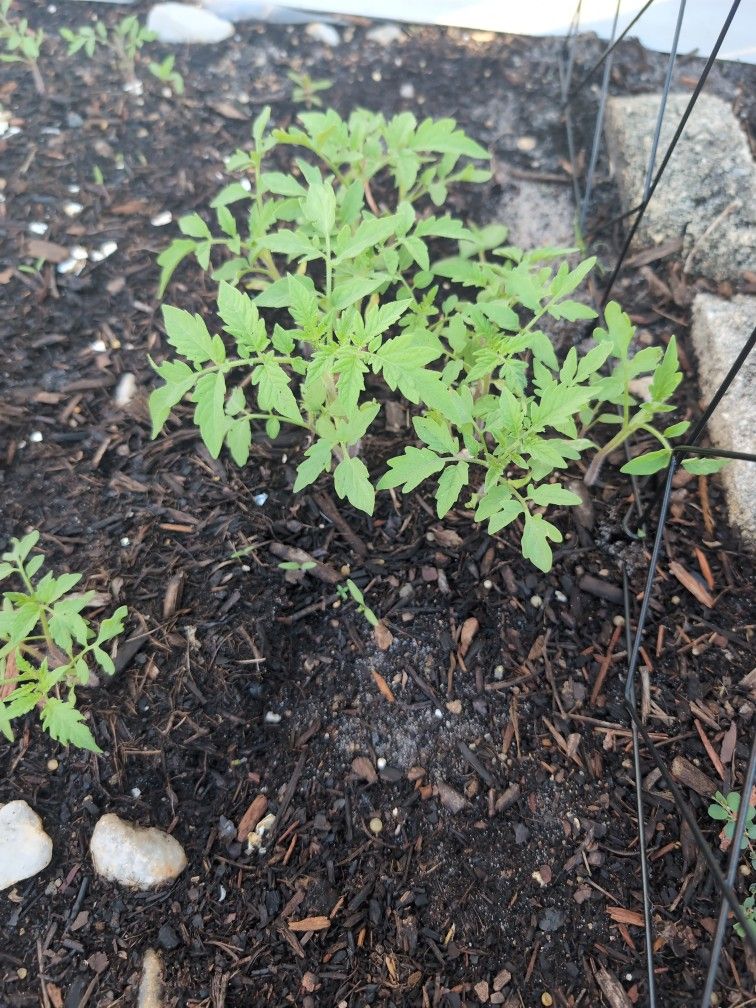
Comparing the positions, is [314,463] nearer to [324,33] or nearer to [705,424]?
[705,424]

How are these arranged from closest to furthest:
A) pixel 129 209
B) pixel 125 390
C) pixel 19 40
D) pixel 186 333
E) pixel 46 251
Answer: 1. pixel 186 333
2. pixel 125 390
3. pixel 46 251
4. pixel 129 209
5. pixel 19 40

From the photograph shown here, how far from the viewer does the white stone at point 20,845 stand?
1.73 m

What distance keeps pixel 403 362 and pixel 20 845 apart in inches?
60.2

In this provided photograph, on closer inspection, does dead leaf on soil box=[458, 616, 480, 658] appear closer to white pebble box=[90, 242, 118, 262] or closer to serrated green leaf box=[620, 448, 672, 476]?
serrated green leaf box=[620, 448, 672, 476]

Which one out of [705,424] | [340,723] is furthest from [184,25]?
[340,723]

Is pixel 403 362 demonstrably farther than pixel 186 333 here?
No

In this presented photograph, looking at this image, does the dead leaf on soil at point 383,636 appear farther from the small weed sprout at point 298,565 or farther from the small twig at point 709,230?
the small twig at point 709,230

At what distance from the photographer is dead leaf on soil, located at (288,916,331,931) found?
5.56 feet

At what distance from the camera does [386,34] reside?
3377 mm

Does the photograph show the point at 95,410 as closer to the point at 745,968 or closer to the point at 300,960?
the point at 300,960

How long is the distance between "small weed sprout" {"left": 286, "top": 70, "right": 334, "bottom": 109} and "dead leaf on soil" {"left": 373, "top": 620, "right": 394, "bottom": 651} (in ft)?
7.76

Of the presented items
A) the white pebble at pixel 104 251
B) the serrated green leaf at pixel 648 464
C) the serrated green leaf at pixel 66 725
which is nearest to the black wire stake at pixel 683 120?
the serrated green leaf at pixel 648 464

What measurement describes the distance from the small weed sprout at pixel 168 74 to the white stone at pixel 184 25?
211mm

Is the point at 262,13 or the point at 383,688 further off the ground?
the point at 262,13
